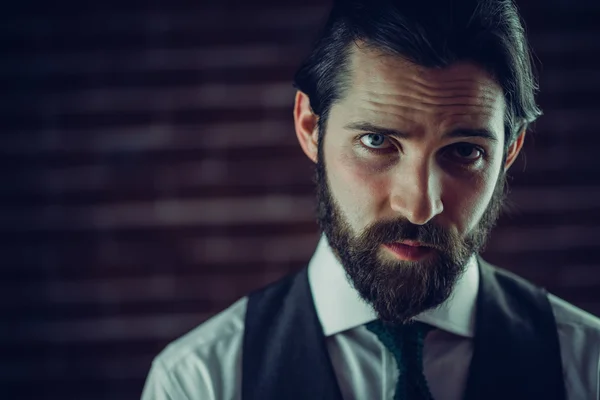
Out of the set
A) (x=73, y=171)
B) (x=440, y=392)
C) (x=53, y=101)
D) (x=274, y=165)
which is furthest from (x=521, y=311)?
(x=53, y=101)

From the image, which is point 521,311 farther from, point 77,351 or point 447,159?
point 77,351

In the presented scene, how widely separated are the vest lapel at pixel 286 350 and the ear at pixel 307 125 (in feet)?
0.99

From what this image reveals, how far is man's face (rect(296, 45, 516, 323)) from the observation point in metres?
0.90

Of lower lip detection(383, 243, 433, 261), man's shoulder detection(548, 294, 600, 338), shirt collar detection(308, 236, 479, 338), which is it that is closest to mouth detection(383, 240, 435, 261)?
lower lip detection(383, 243, 433, 261)

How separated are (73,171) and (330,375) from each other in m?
1.23

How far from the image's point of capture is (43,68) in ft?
5.65

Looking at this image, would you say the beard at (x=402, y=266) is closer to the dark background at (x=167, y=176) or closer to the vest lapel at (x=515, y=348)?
the vest lapel at (x=515, y=348)

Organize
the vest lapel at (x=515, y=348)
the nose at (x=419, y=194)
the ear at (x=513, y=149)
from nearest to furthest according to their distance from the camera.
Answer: the nose at (x=419, y=194) → the vest lapel at (x=515, y=348) → the ear at (x=513, y=149)

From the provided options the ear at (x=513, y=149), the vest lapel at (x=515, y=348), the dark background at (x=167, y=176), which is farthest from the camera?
the dark background at (x=167, y=176)

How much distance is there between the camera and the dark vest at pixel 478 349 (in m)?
1.00

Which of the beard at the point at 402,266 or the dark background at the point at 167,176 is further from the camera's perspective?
the dark background at the point at 167,176

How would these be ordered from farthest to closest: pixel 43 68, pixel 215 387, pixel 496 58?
1. pixel 43 68
2. pixel 215 387
3. pixel 496 58

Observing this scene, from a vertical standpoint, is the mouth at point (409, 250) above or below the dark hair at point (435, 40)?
below

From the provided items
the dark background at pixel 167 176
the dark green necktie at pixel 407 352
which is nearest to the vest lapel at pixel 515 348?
the dark green necktie at pixel 407 352
